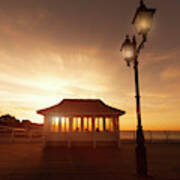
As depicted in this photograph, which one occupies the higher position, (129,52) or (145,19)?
(145,19)

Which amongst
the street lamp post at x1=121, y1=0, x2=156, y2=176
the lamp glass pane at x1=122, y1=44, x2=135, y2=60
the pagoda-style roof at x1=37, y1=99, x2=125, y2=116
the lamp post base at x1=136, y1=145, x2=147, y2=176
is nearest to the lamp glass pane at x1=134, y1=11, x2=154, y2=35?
the street lamp post at x1=121, y1=0, x2=156, y2=176

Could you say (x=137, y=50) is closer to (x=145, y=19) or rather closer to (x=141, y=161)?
(x=145, y=19)

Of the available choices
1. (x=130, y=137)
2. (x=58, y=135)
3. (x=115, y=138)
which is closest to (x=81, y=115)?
(x=58, y=135)

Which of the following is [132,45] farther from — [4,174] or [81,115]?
[81,115]

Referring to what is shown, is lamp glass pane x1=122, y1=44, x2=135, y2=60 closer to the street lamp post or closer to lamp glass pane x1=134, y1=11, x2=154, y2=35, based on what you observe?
the street lamp post

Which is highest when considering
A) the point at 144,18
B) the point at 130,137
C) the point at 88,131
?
the point at 144,18

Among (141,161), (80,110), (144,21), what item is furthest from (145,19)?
(80,110)

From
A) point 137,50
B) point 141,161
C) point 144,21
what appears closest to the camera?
point 144,21

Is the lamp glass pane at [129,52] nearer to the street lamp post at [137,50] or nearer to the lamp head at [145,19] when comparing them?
the street lamp post at [137,50]

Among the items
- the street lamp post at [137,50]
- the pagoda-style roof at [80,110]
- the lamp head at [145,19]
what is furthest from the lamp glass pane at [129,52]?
the pagoda-style roof at [80,110]

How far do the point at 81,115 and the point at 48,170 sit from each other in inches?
299

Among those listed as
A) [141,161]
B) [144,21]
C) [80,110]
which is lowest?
[141,161]

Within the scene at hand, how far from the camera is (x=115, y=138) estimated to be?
1255 cm

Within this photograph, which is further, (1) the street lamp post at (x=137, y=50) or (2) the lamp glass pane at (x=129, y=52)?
(2) the lamp glass pane at (x=129, y=52)
